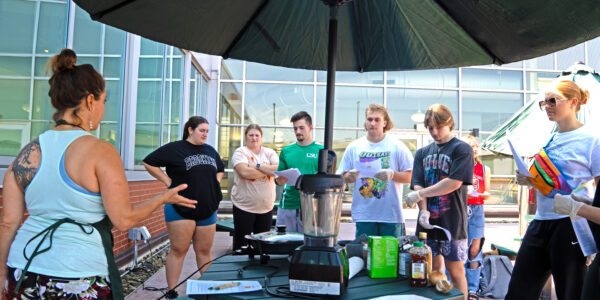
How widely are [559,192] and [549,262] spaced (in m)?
0.40

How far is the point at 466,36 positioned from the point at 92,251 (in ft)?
7.36

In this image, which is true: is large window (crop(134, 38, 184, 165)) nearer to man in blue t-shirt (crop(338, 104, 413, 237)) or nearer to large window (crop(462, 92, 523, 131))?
man in blue t-shirt (crop(338, 104, 413, 237))

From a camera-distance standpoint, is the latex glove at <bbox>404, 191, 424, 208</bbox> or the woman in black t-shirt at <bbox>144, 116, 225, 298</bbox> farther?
the woman in black t-shirt at <bbox>144, 116, 225, 298</bbox>

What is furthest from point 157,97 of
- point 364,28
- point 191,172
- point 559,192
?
point 559,192

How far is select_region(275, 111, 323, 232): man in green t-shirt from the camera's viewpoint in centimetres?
378

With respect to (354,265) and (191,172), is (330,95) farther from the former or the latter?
(191,172)

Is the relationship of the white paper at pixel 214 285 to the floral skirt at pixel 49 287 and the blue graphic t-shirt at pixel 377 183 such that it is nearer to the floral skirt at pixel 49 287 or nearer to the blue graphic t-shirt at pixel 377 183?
the floral skirt at pixel 49 287

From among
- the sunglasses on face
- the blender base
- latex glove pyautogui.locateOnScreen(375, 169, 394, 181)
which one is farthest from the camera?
latex glove pyautogui.locateOnScreen(375, 169, 394, 181)

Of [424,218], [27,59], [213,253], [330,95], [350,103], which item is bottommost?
[213,253]

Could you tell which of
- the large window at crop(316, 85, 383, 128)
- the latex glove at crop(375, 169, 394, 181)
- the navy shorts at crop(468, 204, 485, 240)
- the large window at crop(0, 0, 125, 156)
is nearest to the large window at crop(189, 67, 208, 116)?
the large window at crop(316, 85, 383, 128)

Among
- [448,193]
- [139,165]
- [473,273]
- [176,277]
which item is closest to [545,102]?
[448,193]

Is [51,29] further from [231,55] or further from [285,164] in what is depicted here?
[285,164]

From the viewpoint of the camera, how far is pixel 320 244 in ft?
5.13

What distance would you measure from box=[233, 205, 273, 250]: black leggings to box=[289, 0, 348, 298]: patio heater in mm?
2740
